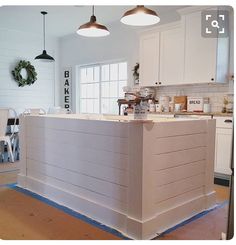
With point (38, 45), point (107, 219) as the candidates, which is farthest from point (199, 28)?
point (38, 45)

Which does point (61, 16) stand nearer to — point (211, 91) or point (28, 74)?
point (28, 74)

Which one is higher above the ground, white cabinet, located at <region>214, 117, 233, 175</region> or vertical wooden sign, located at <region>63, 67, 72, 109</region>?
vertical wooden sign, located at <region>63, 67, 72, 109</region>

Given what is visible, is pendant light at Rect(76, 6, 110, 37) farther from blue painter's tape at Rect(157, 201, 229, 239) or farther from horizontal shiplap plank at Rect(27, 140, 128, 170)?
blue painter's tape at Rect(157, 201, 229, 239)

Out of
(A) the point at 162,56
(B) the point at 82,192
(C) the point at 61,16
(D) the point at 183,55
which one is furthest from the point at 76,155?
(C) the point at 61,16

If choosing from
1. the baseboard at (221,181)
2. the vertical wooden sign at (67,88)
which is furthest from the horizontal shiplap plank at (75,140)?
the vertical wooden sign at (67,88)

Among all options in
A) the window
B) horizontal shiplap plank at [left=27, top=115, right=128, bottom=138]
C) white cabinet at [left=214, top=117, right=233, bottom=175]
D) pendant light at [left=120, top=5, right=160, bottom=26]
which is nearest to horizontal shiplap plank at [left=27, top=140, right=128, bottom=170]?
horizontal shiplap plank at [left=27, top=115, right=128, bottom=138]

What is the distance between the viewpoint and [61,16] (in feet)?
18.4

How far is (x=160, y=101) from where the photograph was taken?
5098 millimetres

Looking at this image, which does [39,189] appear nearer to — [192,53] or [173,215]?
[173,215]

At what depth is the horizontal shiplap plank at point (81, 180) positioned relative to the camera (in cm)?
238

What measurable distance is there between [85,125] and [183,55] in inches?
102

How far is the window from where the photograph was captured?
6301 millimetres

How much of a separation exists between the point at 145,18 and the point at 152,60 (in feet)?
6.97

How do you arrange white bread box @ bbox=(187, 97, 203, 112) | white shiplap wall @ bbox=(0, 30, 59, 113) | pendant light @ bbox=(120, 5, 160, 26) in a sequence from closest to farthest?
pendant light @ bbox=(120, 5, 160, 26) < white bread box @ bbox=(187, 97, 203, 112) < white shiplap wall @ bbox=(0, 30, 59, 113)
